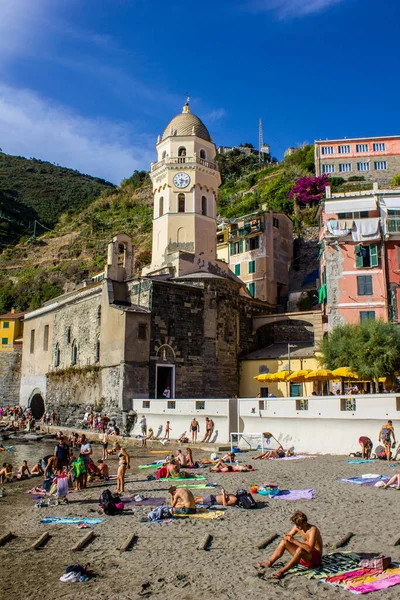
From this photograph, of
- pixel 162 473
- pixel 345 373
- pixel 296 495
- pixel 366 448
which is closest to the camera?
pixel 296 495

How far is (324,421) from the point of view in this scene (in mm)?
17891

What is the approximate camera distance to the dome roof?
3369 cm

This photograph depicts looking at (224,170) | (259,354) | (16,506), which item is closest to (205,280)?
(259,354)

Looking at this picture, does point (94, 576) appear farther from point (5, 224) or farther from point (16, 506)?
point (5, 224)

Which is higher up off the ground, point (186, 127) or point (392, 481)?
point (186, 127)

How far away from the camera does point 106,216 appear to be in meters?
86.9

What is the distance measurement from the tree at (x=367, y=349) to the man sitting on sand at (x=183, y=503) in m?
14.0

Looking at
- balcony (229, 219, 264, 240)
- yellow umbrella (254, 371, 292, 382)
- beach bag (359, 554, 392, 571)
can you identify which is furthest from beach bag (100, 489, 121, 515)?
balcony (229, 219, 264, 240)

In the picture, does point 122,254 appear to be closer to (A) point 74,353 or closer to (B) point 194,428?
(A) point 74,353

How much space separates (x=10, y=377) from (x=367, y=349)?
1292 inches

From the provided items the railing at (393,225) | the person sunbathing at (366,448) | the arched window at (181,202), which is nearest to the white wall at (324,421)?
the person sunbathing at (366,448)

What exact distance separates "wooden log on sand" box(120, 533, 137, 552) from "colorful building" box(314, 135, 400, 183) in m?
52.3

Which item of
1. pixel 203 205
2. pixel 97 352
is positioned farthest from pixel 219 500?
pixel 203 205

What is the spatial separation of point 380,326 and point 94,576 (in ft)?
62.3
